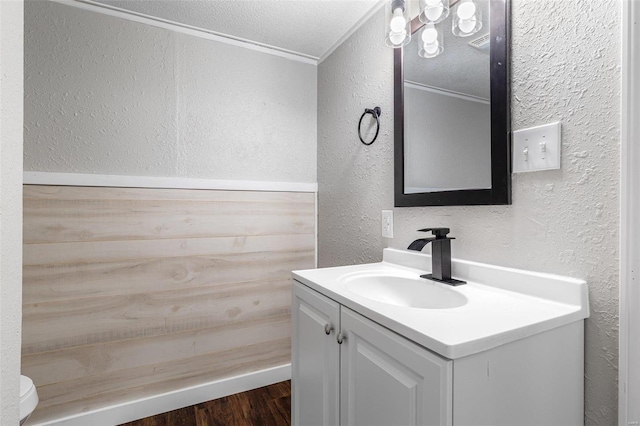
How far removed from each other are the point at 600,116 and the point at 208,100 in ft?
5.67

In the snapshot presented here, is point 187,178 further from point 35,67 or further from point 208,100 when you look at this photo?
point 35,67

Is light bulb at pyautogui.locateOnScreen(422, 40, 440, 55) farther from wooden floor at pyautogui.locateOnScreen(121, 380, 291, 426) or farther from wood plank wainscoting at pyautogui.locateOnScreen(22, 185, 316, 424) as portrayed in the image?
wooden floor at pyautogui.locateOnScreen(121, 380, 291, 426)

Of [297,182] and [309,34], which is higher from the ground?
[309,34]

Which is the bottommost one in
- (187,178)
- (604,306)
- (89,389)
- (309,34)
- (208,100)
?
(89,389)

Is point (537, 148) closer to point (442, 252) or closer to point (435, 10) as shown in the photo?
point (442, 252)

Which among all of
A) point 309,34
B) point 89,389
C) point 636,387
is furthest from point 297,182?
point 636,387

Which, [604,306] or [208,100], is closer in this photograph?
[604,306]

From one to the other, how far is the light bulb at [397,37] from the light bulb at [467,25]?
23 cm

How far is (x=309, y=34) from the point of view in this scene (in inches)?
72.7

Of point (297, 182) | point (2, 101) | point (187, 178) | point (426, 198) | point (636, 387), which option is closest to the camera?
point (2, 101)

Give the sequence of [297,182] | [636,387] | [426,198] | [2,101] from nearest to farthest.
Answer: [2,101] < [636,387] < [426,198] < [297,182]

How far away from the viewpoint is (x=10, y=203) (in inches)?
23.6

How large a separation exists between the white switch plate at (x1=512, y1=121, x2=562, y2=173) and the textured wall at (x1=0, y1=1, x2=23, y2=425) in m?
1.23

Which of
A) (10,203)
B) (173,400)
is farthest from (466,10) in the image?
(173,400)
